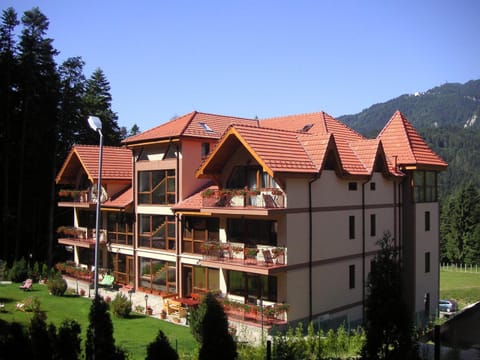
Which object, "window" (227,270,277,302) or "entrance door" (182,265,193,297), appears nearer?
"window" (227,270,277,302)

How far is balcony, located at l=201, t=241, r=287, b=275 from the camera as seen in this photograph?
20719 millimetres

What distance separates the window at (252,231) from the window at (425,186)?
10218 millimetres

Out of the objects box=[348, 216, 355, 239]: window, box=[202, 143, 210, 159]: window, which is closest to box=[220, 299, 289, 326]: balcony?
box=[348, 216, 355, 239]: window

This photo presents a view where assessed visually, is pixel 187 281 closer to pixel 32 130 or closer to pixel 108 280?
pixel 108 280

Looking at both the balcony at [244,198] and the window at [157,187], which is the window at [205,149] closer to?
the window at [157,187]

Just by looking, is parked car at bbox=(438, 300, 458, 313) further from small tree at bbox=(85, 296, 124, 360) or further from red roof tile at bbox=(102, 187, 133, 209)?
small tree at bbox=(85, 296, 124, 360)

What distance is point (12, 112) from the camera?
1459 inches

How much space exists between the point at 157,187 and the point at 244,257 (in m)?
8.38

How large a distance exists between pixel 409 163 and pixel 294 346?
15.3 metres

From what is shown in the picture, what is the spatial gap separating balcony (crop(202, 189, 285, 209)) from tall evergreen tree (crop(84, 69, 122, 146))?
84.3 feet

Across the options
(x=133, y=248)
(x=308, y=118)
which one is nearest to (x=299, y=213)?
(x=308, y=118)

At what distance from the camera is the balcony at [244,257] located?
816 inches

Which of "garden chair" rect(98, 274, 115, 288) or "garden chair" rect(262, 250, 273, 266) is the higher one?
"garden chair" rect(262, 250, 273, 266)

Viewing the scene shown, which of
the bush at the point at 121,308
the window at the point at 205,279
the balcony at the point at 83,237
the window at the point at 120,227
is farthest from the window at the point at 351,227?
the balcony at the point at 83,237
